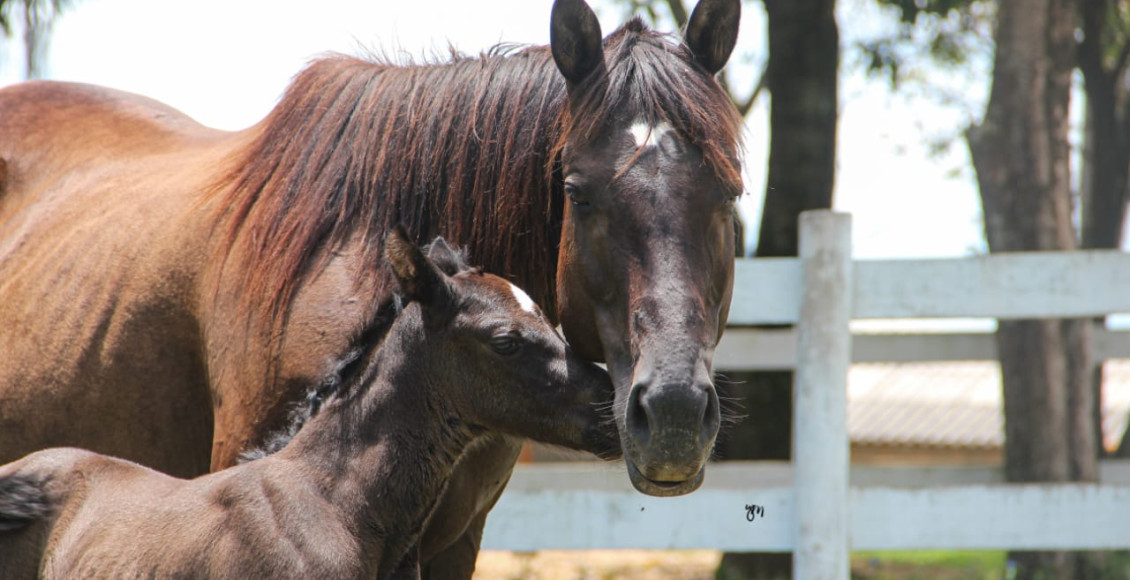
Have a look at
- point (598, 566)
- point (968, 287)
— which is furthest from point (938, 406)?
point (968, 287)

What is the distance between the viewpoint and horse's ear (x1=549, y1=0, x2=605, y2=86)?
296 centimetres

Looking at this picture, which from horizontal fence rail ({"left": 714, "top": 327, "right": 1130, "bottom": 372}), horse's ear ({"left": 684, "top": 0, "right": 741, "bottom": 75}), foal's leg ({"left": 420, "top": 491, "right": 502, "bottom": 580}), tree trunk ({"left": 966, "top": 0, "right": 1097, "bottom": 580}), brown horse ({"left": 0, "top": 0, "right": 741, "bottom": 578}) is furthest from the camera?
tree trunk ({"left": 966, "top": 0, "right": 1097, "bottom": 580})

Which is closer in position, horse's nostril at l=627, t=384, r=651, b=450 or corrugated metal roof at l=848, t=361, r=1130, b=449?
horse's nostril at l=627, t=384, r=651, b=450

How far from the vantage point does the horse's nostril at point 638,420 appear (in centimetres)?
256

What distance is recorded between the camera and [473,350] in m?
2.97

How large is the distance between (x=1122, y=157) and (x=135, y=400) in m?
11.4

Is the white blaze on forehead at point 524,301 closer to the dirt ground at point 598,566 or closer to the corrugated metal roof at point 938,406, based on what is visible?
the dirt ground at point 598,566

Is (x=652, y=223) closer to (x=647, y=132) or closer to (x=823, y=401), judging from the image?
(x=647, y=132)

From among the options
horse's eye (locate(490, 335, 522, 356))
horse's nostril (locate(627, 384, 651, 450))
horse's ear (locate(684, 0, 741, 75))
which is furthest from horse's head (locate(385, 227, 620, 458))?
horse's ear (locate(684, 0, 741, 75))

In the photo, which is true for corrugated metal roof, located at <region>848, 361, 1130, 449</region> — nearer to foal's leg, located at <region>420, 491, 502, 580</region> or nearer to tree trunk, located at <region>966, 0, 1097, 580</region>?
tree trunk, located at <region>966, 0, 1097, 580</region>

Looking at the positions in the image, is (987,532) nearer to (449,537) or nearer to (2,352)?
(449,537)

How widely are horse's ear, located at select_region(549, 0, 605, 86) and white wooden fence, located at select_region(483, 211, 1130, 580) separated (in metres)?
1.96

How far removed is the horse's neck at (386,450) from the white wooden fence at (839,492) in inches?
71.0

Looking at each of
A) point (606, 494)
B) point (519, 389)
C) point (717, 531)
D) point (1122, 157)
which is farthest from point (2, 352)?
point (1122, 157)
